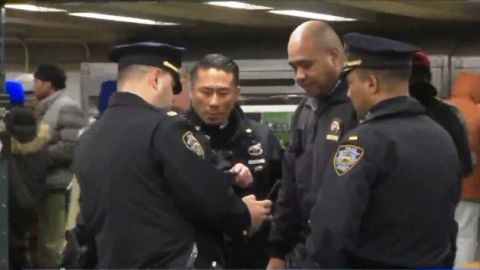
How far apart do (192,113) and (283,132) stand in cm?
281

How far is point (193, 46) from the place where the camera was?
7473 mm

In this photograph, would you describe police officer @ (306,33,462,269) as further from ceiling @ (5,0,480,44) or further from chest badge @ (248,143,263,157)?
ceiling @ (5,0,480,44)

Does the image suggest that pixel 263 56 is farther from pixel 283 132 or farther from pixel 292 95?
pixel 283 132

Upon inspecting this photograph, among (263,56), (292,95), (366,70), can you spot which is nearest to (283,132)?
(292,95)

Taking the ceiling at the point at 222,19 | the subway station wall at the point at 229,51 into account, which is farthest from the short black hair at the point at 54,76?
the subway station wall at the point at 229,51

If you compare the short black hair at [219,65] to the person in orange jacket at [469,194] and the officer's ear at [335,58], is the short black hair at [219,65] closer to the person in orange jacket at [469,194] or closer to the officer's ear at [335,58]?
the officer's ear at [335,58]

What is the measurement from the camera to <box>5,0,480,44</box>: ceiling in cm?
554

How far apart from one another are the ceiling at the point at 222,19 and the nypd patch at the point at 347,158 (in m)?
2.55

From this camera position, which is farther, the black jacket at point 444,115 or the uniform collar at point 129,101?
the black jacket at point 444,115

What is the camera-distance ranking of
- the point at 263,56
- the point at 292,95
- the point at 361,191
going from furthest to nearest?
1. the point at 263,56
2. the point at 292,95
3. the point at 361,191

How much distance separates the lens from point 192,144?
104 inches

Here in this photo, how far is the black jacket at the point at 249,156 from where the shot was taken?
3.30 meters

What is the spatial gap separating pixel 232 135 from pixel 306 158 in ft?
1.64

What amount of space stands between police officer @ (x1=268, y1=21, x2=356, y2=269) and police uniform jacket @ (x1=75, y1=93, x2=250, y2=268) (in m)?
0.32
